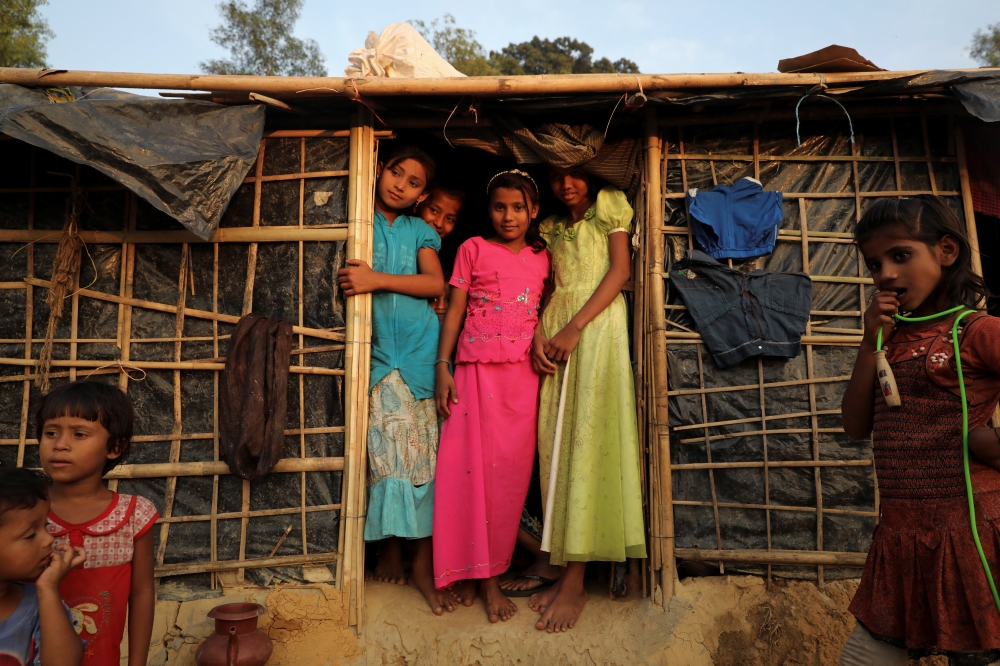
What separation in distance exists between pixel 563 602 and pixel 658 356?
4.11 ft

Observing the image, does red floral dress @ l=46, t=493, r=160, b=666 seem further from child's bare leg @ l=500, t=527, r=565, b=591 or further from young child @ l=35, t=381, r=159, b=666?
child's bare leg @ l=500, t=527, r=565, b=591

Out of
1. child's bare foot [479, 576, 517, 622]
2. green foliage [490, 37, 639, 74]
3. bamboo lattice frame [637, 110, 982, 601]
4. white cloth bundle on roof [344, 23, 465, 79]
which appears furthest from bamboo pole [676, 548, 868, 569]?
green foliage [490, 37, 639, 74]

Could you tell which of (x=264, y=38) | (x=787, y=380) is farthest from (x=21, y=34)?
(x=787, y=380)

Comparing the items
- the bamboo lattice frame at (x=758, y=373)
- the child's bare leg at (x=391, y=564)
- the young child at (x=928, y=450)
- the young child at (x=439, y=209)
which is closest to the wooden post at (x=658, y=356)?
the bamboo lattice frame at (x=758, y=373)

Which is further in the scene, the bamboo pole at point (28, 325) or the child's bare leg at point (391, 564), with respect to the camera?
the child's bare leg at point (391, 564)

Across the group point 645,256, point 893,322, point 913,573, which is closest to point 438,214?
point 645,256

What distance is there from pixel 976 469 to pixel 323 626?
2729mm

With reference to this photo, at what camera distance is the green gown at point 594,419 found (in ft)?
11.6

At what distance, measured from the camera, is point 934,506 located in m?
1.98

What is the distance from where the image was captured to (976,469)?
6.39ft

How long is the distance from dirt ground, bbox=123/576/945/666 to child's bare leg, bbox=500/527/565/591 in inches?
10.9

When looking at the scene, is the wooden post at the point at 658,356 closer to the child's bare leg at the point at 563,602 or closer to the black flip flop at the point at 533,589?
the child's bare leg at the point at 563,602

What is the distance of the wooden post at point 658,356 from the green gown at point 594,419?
0.36 ft

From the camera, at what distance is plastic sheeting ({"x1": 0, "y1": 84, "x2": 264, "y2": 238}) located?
3.00 metres
